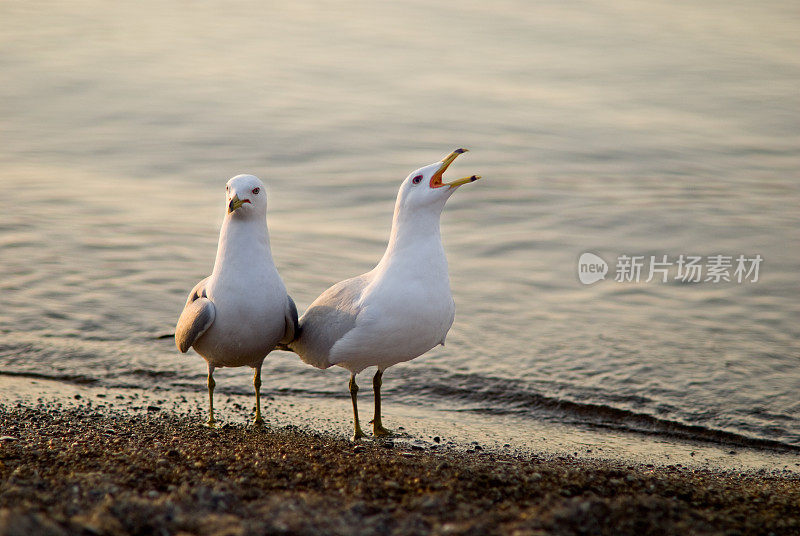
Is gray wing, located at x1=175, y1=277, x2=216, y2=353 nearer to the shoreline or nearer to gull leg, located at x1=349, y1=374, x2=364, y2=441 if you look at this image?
the shoreline

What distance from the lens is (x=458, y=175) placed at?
14.4m

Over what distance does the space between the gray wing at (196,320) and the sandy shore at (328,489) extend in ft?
2.24

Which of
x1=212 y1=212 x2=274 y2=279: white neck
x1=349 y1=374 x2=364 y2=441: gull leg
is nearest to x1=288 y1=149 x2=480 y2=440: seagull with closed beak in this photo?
x1=349 y1=374 x2=364 y2=441: gull leg

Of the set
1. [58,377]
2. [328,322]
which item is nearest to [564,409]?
[328,322]

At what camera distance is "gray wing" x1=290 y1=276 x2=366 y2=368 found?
6.89 meters

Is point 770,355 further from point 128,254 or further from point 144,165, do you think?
point 144,165

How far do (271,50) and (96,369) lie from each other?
14582 mm

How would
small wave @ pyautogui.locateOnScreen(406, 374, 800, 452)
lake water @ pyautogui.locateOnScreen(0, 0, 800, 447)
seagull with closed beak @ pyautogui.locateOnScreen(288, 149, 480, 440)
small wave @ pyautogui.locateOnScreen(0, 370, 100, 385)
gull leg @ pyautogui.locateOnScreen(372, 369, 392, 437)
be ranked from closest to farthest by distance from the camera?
seagull with closed beak @ pyautogui.locateOnScreen(288, 149, 480, 440) < gull leg @ pyautogui.locateOnScreen(372, 369, 392, 437) < small wave @ pyautogui.locateOnScreen(406, 374, 800, 452) < small wave @ pyautogui.locateOnScreen(0, 370, 100, 385) < lake water @ pyautogui.locateOnScreen(0, 0, 800, 447)

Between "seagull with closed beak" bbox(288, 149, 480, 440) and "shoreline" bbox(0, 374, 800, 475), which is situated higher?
"seagull with closed beak" bbox(288, 149, 480, 440)

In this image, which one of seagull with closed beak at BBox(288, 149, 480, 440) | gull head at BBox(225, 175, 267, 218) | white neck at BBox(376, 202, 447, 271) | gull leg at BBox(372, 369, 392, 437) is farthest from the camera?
gull leg at BBox(372, 369, 392, 437)

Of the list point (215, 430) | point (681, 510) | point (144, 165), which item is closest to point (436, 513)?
point (681, 510)

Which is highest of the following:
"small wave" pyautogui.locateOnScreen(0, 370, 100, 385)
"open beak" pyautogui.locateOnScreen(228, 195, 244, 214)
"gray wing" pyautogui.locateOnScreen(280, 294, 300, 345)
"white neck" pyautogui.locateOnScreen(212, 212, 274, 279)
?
"open beak" pyautogui.locateOnScreen(228, 195, 244, 214)

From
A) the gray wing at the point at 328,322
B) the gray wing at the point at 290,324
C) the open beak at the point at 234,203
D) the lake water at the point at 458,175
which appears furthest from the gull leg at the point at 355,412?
the open beak at the point at 234,203

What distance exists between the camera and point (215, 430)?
288 inches
